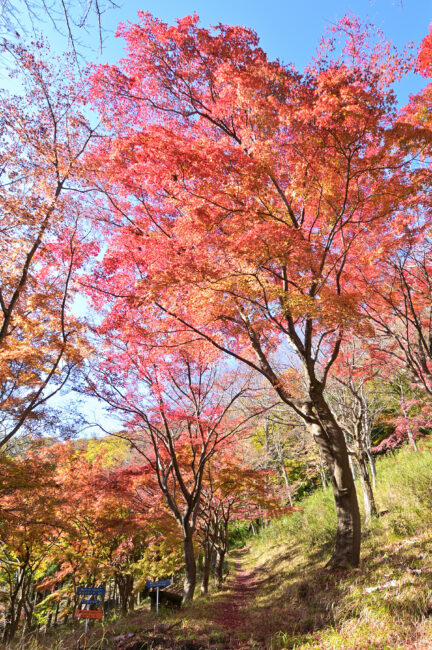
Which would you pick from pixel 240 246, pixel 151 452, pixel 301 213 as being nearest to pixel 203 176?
pixel 240 246

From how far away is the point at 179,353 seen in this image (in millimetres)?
10148

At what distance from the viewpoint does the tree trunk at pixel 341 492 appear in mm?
6504

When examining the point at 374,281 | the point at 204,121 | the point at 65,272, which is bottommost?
the point at 374,281

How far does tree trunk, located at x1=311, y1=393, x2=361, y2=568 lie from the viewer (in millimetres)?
6504

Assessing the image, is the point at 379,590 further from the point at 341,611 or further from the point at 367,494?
the point at 367,494

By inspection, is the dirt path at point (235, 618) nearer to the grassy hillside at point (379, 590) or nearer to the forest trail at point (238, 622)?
the forest trail at point (238, 622)

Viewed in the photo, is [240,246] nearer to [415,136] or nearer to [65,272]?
[415,136]

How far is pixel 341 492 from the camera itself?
6824 millimetres

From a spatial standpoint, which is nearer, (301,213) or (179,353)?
(301,213)

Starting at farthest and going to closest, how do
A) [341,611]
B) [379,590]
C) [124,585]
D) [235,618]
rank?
1. [124,585]
2. [235,618]
3. [379,590]
4. [341,611]

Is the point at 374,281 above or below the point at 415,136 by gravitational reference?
below

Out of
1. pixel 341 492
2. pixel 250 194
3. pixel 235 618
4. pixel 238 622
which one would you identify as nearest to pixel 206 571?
pixel 235 618

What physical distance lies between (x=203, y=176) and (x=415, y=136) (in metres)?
4.00

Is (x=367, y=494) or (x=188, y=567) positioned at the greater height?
(x=367, y=494)
